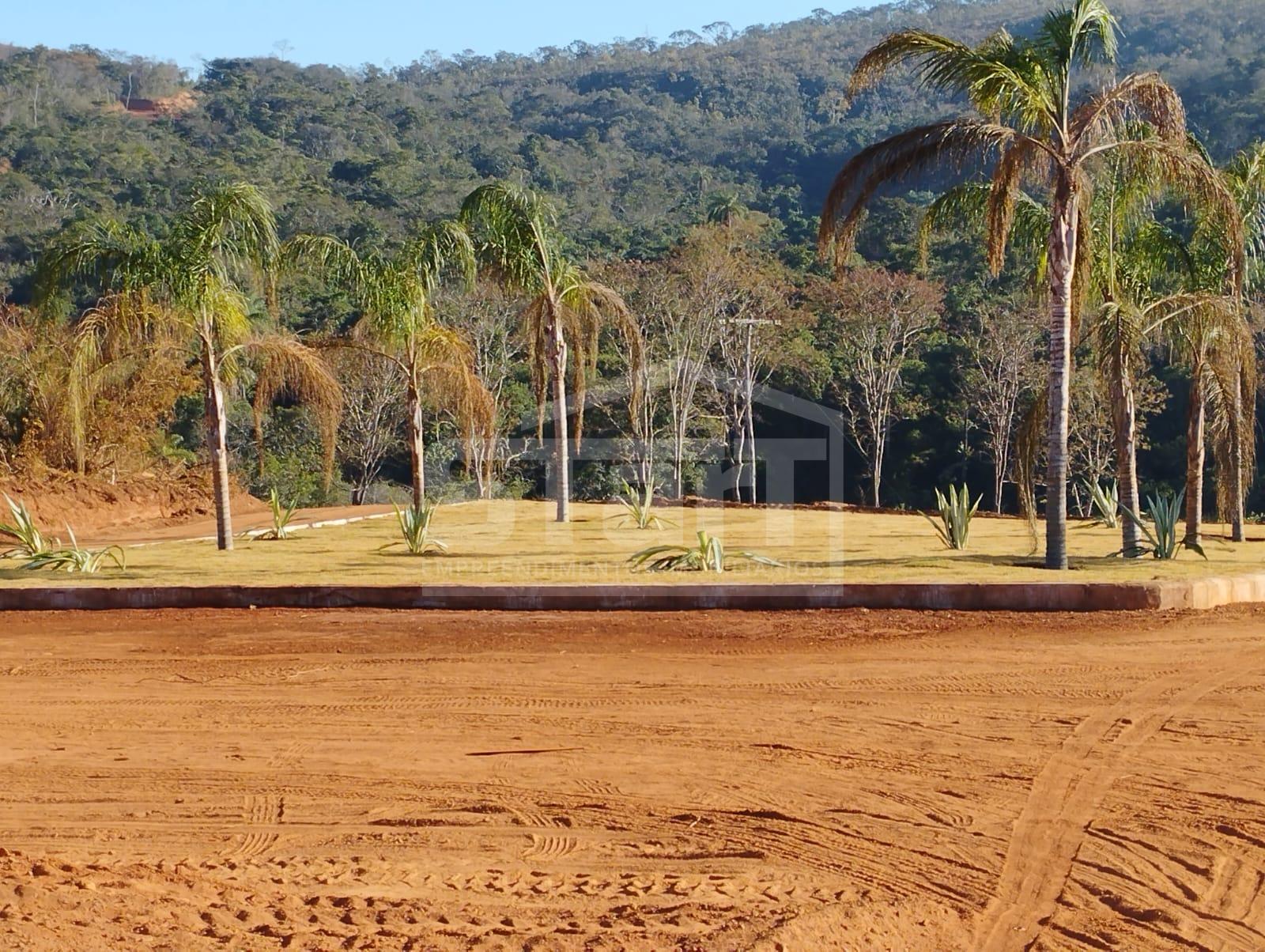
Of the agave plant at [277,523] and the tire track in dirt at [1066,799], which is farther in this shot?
the agave plant at [277,523]

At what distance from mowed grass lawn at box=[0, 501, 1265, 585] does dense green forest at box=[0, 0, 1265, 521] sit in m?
4.11

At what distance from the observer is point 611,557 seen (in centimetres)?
1506

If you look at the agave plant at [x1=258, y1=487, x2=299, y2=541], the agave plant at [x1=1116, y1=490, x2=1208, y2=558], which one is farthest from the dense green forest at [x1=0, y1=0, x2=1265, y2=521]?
the agave plant at [x1=1116, y1=490, x2=1208, y2=558]

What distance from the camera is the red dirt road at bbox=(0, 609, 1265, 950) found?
470 centimetres

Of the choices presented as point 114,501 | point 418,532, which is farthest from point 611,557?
point 114,501

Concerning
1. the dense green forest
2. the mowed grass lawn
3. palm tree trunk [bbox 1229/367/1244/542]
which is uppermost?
the dense green forest

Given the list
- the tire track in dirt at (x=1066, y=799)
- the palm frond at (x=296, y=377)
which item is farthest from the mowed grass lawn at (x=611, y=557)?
the tire track in dirt at (x=1066, y=799)

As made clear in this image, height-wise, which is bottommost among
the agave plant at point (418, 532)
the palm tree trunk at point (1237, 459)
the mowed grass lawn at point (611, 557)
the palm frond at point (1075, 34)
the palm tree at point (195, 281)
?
the mowed grass lawn at point (611, 557)

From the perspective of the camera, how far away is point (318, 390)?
52.3ft

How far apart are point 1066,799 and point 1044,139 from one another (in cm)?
832

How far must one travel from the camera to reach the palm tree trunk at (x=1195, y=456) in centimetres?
1465

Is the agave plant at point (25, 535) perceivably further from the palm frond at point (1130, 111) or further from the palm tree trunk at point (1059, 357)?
the palm frond at point (1130, 111)

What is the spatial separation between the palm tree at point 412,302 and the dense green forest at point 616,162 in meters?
2.50

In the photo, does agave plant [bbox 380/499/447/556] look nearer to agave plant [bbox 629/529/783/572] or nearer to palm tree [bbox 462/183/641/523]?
agave plant [bbox 629/529/783/572]
